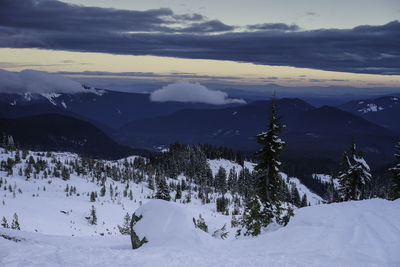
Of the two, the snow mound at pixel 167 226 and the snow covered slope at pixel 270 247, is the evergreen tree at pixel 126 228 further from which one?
the snow covered slope at pixel 270 247

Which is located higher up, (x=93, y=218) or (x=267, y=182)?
(x=267, y=182)

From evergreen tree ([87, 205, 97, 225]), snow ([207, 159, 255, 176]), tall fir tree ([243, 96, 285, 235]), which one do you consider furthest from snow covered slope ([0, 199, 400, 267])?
snow ([207, 159, 255, 176])

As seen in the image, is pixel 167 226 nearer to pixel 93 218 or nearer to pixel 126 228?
pixel 126 228

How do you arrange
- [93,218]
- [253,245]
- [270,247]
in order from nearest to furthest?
[270,247], [253,245], [93,218]

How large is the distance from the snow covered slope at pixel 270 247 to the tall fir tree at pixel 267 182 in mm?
7963

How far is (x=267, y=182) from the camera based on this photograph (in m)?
30.0

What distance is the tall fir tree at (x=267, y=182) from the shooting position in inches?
1122

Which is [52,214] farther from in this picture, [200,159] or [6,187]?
[200,159]

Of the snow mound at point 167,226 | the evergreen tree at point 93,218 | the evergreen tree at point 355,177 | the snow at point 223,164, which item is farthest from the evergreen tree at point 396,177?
the snow at point 223,164

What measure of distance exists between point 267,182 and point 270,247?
1420cm

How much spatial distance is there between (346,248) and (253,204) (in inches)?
591

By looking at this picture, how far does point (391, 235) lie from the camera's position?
1514 centimetres

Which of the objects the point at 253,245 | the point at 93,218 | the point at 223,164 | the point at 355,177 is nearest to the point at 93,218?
the point at 93,218

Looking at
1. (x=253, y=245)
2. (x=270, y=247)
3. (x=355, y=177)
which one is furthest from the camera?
(x=355, y=177)
